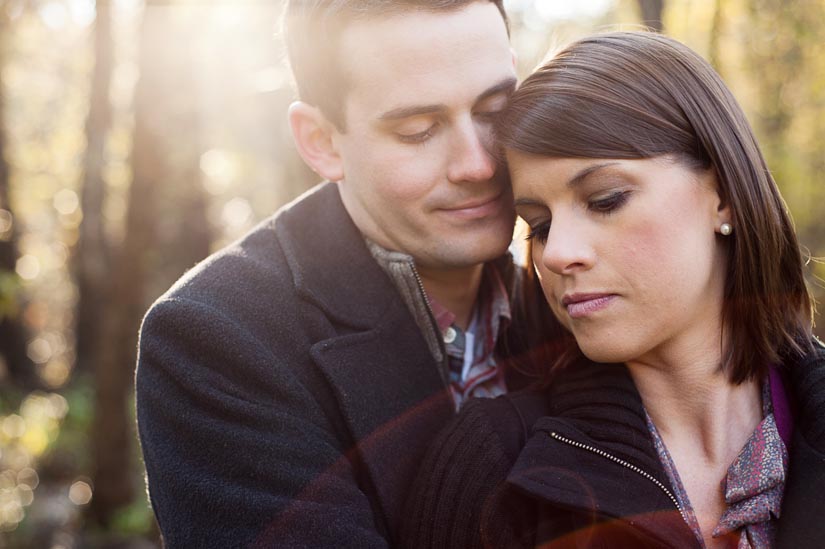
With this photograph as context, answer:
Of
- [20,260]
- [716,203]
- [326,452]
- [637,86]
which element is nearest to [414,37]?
[637,86]

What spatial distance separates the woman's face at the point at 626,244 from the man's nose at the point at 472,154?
335 millimetres

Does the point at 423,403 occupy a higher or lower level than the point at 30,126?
higher

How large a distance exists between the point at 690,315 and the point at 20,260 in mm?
12141

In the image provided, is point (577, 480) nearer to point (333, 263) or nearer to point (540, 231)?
point (540, 231)

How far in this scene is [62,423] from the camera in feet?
34.1

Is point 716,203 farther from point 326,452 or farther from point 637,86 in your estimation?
point 326,452

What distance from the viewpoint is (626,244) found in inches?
88.4

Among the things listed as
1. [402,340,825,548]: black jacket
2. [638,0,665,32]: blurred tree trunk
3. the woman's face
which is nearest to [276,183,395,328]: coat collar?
[402,340,825,548]: black jacket

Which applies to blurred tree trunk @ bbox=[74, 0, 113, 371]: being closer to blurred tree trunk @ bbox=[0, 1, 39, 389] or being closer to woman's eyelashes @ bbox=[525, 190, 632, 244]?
blurred tree trunk @ bbox=[0, 1, 39, 389]

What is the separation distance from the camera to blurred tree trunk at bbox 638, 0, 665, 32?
3793 millimetres

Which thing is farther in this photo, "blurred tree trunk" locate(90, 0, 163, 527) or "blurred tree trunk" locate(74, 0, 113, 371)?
"blurred tree trunk" locate(74, 0, 113, 371)

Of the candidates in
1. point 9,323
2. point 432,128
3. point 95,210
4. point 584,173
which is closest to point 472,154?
point 432,128

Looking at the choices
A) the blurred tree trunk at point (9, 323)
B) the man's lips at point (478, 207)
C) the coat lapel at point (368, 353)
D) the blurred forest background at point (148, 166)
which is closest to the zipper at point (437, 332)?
the coat lapel at point (368, 353)

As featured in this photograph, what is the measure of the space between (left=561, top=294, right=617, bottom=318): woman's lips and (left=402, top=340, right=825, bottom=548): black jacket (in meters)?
0.30
